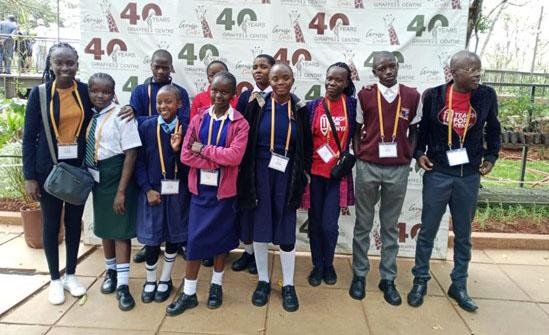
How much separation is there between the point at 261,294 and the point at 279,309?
0.19 m

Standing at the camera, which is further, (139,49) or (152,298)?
(139,49)

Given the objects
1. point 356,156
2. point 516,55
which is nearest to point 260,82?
point 356,156

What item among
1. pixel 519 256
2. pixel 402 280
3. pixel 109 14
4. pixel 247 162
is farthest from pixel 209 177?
pixel 519 256

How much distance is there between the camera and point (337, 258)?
436cm

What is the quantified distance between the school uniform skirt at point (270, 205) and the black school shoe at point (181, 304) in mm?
666

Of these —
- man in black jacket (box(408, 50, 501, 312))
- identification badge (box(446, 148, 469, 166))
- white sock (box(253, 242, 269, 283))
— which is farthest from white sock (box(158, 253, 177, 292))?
identification badge (box(446, 148, 469, 166))

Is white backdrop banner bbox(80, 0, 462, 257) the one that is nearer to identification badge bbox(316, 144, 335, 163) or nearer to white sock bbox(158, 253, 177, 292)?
identification badge bbox(316, 144, 335, 163)

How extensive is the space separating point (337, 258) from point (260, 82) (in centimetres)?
199

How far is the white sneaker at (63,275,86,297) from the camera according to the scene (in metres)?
3.33

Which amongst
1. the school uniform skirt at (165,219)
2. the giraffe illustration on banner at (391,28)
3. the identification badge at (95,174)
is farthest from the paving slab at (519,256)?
the identification badge at (95,174)

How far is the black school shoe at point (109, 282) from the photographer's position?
134 inches

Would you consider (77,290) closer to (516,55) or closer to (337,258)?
(337,258)

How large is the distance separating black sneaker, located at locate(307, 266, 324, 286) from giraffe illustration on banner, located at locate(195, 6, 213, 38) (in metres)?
2.49

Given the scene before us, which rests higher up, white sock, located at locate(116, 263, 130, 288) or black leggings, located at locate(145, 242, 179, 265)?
black leggings, located at locate(145, 242, 179, 265)
